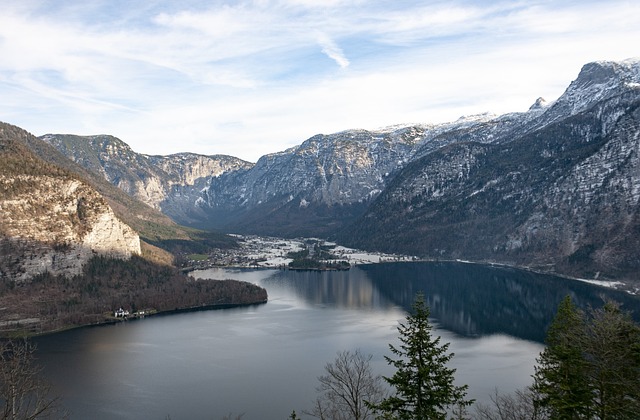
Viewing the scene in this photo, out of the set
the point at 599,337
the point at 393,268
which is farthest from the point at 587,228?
the point at 599,337

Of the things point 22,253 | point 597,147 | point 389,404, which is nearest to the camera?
point 389,404

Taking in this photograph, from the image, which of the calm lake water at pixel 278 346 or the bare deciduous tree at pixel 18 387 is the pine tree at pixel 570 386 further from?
the calm lake water at pixel 278 346

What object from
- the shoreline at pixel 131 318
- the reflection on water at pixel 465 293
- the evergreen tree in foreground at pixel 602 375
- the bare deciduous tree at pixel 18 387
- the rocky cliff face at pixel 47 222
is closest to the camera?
the bare deciduous tree at pixel 18 387

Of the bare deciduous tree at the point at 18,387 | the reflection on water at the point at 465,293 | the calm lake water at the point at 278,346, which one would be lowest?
the calm lake water at the point at 278,346

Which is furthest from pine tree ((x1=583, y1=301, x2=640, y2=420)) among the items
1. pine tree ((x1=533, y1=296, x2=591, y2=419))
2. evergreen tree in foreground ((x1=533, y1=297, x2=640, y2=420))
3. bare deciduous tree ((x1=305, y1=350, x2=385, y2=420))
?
bare deciduous tree ((x1=305, y1=350, x2=385, y2=420))

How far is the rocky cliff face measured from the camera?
120 metres

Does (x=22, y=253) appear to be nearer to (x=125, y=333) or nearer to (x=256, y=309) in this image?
(x=125, y=333)

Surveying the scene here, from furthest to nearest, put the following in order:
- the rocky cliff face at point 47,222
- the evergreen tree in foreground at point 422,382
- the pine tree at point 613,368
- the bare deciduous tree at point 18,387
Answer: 1. the rocky cliff face at point 47,222
2. the evergreen tree in foreground at point 422,382
3. the pine tree at point 613,368
4. the bare deciduous tree at point 18,387

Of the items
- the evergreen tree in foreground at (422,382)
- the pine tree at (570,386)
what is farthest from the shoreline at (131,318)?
the pine tree at (570,386)

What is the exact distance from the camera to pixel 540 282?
Result: 507 ft

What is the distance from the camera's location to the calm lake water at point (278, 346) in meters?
64.4

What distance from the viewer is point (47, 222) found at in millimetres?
128000

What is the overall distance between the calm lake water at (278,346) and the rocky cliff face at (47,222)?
28833 mm

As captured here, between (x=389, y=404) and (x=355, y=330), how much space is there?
7831cm
